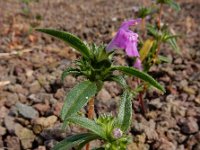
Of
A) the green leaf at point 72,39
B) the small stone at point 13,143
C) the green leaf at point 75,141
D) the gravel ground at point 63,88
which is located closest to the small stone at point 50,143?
the gravel ground at point 63,88

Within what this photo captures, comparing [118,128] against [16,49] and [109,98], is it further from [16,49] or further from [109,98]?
[16,49]

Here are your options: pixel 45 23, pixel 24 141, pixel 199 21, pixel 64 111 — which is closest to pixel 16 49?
pixel 45 23

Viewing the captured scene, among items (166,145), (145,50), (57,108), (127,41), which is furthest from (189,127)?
(127,41)

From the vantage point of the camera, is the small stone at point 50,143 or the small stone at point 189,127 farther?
the small stone at point 189,127

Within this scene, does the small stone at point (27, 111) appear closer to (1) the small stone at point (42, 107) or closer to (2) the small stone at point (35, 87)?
(1) the small stone at point (42, 107)

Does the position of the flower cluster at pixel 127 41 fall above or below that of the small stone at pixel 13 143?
above

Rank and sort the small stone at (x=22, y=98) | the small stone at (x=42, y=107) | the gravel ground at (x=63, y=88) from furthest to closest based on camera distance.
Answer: the small stone at (x=22, y=98), the small stone at (x=42, y=107), the gravel ground at (x=63, y=88)

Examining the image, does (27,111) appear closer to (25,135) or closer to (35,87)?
(25,135)
